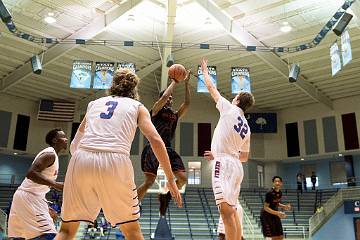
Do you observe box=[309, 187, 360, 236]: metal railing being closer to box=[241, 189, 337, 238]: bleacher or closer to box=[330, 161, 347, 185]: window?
box=[241, 189, 337, 238]: bleacher

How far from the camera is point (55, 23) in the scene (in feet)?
53.0

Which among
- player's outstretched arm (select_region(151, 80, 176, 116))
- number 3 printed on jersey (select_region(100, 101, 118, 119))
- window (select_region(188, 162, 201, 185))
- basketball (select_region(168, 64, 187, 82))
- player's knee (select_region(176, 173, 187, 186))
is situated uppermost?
window (select_region(188, 162, 201, 185))

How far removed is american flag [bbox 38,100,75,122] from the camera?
23719 millimetres

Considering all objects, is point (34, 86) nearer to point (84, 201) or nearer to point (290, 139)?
point (290, 139)

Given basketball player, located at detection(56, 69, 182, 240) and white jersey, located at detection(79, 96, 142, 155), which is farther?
white jersey, located at detection(79, 96, 142, 155)

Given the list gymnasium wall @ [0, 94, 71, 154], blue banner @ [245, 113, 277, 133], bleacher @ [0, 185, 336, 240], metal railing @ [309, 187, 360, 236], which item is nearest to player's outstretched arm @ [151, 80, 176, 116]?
bleacher @ [0, 185, 336, 240]

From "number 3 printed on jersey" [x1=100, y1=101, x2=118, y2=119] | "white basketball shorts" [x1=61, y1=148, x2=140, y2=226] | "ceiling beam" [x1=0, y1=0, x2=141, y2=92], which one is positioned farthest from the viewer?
"ceiling beam" [x1=0, y1=0, x2=141, y2=92]

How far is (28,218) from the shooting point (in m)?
4.05

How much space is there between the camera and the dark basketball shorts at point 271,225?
24.1 ft

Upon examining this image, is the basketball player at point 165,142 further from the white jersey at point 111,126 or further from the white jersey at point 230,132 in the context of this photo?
the white jersey at point 111,126

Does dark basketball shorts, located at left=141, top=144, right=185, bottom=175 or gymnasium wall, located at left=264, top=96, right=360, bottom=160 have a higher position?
gymnasium wall, located at left=264, top=96, right=360, bottom=160

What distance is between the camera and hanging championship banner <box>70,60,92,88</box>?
1518cm

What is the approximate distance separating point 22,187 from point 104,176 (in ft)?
6.99

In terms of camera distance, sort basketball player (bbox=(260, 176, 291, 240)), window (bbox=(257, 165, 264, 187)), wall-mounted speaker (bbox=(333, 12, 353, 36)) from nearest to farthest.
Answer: basketball player (bbox=(260, 176, 291, 240)), wall-mounted speaker (bbox=(333, 12, 353, 36)), window (bbox=(257, 165, 264, 187))
